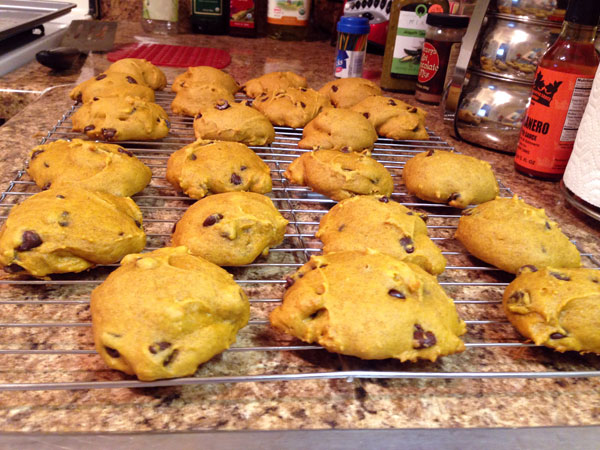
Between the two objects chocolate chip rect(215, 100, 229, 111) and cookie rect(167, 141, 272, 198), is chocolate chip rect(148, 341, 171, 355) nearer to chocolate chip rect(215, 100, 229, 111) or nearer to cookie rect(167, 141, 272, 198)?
cookie rect(167, 141, 272, 198)

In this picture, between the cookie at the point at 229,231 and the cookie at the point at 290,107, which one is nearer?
the cookie at the point at 229,231

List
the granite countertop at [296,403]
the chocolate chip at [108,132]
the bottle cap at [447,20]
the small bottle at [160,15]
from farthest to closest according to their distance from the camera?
the small bottle at [160,15]
the bottle cap at [447,20]
the chocolate chip at [108,132]
the granite countertop at [296,403]

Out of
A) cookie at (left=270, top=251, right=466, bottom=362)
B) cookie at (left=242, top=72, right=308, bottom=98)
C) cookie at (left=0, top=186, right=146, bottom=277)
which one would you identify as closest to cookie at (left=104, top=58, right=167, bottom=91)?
cookie at (left=242, top=72, right=308, bottom=98)

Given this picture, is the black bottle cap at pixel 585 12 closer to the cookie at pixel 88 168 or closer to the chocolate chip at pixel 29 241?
the cookie at pixel 88 168

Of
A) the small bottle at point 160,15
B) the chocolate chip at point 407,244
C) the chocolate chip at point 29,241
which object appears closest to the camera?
the chocolate chip at point 29,241

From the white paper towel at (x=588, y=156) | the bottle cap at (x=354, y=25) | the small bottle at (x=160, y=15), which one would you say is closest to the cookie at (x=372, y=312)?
the white paper towel at (x=588, y=156)

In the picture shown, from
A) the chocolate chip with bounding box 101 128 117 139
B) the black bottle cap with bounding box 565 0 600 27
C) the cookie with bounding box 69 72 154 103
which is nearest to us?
the black bottle cap with bounding box 565 0 600 27

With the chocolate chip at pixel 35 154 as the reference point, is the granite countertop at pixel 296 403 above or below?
below
